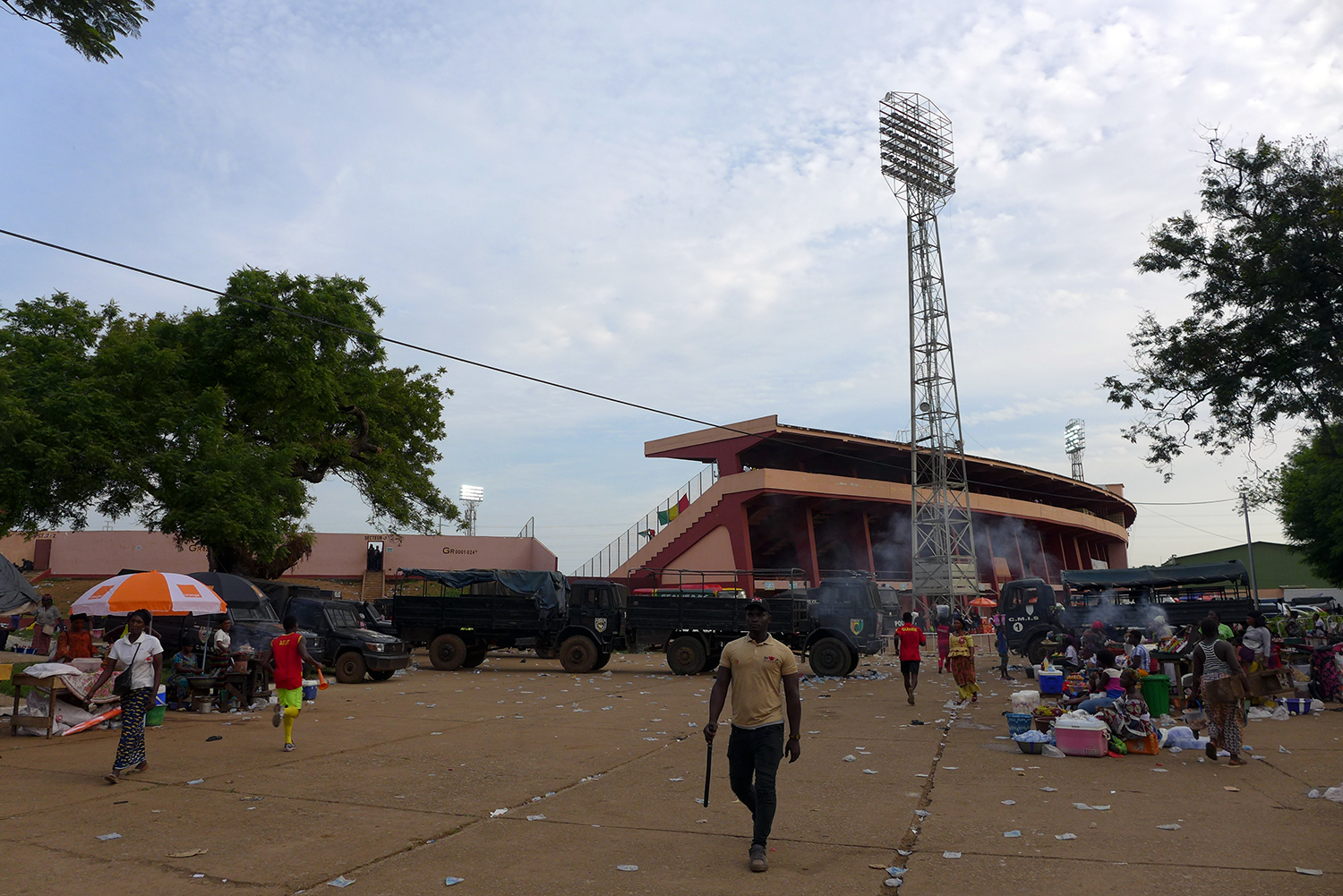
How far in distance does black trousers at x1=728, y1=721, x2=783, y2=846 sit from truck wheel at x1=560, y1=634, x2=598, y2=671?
16346 mm

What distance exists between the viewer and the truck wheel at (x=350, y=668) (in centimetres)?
1859

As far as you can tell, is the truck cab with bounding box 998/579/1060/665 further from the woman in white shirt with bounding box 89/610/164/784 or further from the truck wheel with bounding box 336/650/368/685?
the woman in white shirt with bounding box 89/610/164/784

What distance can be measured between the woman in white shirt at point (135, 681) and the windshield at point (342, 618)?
10.8 m

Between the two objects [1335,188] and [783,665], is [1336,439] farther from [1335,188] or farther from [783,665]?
[783,665]

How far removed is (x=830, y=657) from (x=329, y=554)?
32.8m

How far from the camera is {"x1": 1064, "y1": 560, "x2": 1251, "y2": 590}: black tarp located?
2173 centimetres

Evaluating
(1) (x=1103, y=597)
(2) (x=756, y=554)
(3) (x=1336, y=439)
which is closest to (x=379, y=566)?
(2) (x=756, y=554)

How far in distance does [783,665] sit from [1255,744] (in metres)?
7.69

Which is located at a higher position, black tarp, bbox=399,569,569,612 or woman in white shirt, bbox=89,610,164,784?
black tarp, bbox=399,569,569,612

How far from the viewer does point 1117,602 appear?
73.4 feet

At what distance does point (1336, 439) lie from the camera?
19266 mm

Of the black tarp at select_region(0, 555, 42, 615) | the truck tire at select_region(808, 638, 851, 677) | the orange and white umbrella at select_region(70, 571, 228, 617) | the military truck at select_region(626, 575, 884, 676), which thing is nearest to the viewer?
the orange and white umbrella at select_region(70, 571, 228, 617)

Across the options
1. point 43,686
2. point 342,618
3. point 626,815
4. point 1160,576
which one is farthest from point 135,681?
point 1160,576

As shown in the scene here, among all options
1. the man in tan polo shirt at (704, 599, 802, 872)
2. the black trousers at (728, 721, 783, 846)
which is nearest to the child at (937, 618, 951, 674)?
the man in tan polo shirt at (704, 599, 802, 872)
